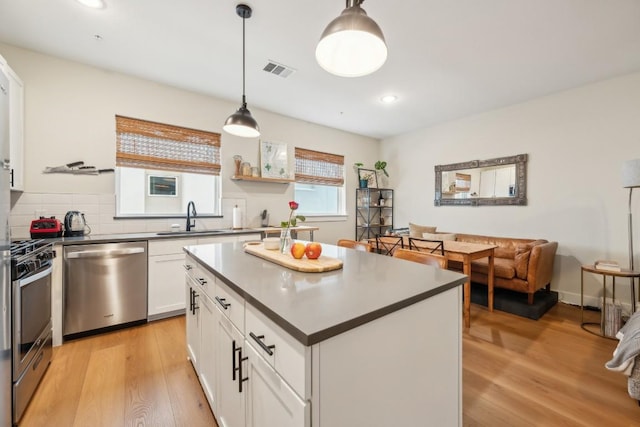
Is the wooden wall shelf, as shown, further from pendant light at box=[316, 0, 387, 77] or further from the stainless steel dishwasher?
pendant light at box=[316, 0, 387, 77]

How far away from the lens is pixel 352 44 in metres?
1.28

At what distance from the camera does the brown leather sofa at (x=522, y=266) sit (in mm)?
2992

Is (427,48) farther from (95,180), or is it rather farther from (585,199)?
(95,180)

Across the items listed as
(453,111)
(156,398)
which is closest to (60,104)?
(156,398)

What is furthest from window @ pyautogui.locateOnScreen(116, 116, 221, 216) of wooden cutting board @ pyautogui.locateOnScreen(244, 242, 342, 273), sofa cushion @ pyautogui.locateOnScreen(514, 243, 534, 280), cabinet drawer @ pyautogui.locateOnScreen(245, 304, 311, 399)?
sofa cushion @ pyautogui.locateOnScreen(514, 243, 534, 280)

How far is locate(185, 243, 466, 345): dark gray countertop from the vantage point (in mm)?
797

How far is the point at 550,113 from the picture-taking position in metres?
3.56

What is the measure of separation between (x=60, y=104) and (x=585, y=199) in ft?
19.9

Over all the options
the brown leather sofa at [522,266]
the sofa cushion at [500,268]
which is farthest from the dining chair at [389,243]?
the sofa cushion at [500,268]

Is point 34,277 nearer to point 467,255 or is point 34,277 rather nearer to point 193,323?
point 193,323

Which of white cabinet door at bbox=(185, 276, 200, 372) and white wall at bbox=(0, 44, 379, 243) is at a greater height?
white wall at bbox=(0, 44, 379, 243)

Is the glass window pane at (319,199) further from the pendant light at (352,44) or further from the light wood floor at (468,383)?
the pendant light at (352,44)

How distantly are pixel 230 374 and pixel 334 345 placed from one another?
29.8 inches

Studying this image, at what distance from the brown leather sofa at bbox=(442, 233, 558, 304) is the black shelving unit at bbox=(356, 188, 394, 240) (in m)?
1.99
